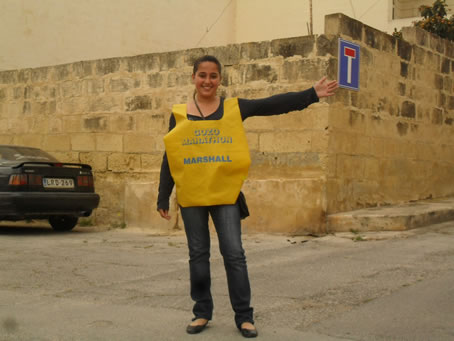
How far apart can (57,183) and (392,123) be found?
201 inches

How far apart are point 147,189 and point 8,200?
2.10 meters

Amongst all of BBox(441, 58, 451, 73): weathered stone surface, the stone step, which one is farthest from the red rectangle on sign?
BBox(441, 58, 451, 73): weathered stone surface

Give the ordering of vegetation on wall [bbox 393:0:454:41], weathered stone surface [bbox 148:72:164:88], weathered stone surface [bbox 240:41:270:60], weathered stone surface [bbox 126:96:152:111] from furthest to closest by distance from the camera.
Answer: vegetation on wall [bbox 393:0:454:41]
weathered stone surface [bbox 126:96:152:111]
weathered stone surface [bbox 148:72:164:88]
weathered stone surface [bbox 240:41:270:60]

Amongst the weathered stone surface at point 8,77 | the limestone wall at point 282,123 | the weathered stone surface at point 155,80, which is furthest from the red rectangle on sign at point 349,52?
the weathered stone surface at point 8,77

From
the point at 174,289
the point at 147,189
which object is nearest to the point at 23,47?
the point at 147,189

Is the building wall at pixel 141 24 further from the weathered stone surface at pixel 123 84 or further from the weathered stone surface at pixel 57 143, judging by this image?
the weathered stone surface at pixel 123 84

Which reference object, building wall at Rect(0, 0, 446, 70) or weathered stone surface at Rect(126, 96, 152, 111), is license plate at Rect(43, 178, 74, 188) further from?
building wall at Rect(0, 0, 446, 70)

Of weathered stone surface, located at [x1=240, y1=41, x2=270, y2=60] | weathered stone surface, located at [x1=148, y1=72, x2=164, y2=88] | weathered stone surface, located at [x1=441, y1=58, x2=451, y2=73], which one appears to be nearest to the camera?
weathered stone surface, located at [x1=240, y1=41, x2=270, y2=60]

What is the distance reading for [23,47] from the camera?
47.9ft

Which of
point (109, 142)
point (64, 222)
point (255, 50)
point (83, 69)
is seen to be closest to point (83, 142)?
point (109, 142)

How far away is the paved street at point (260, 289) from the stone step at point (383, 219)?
183 mm

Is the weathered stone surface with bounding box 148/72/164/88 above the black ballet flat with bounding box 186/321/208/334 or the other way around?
above

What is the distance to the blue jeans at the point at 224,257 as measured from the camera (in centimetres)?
385

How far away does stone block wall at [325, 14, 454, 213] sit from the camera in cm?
915
